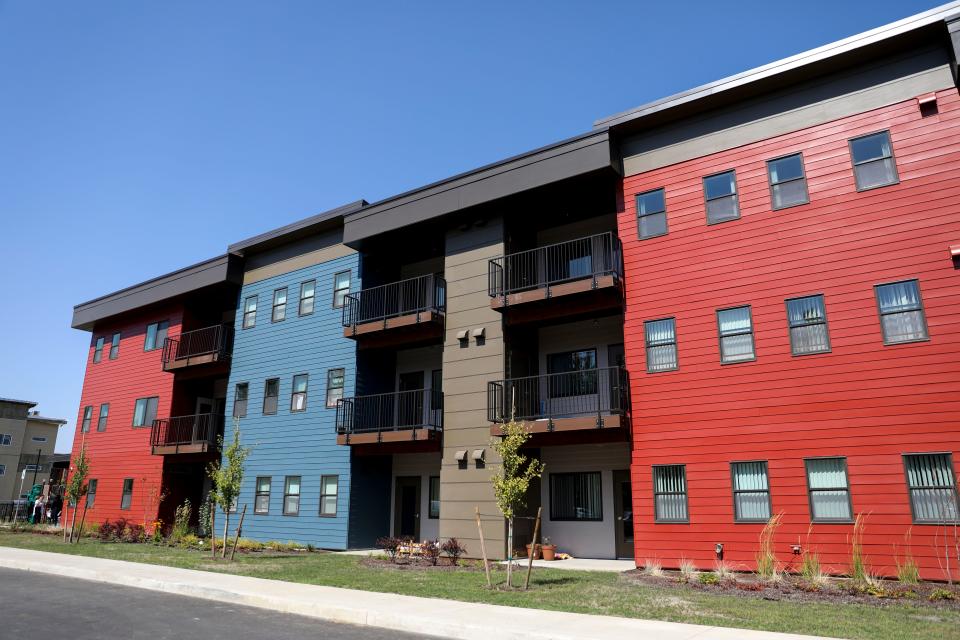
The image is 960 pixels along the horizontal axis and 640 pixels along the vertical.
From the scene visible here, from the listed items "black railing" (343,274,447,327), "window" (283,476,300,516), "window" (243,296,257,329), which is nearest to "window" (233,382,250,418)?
"window" (243,296,257,329)

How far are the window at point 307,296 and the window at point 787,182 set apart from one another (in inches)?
667

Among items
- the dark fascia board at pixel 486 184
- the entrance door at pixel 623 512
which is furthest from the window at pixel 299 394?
the entrance door at pixel 623 512

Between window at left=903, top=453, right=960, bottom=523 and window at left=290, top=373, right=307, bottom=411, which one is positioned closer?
window at left=903, top=453, right=960, bottom=523

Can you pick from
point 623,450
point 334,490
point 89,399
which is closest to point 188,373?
point 89,399

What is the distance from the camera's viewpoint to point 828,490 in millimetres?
14359

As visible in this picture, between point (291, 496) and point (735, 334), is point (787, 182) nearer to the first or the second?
point (735, 334)

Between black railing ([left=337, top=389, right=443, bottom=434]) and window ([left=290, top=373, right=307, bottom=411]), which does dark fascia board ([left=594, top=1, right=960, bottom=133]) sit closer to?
black railing ([left=337, top=389, right=443, bottom=434])

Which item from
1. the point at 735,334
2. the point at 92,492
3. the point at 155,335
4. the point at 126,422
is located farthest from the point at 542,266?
the point at 92,492

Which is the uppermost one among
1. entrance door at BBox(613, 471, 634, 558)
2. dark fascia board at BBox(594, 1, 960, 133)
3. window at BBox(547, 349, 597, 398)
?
dark fascia board at BBox(594, 1, 960, 133)

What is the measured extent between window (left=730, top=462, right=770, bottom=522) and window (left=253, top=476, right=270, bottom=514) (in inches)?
682

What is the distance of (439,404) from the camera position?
2355 centimetres

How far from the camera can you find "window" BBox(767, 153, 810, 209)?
16047 millimetres

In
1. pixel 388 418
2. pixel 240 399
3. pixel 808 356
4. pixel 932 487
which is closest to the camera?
pixel 932 487

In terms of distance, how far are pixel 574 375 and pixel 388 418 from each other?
7004mm
